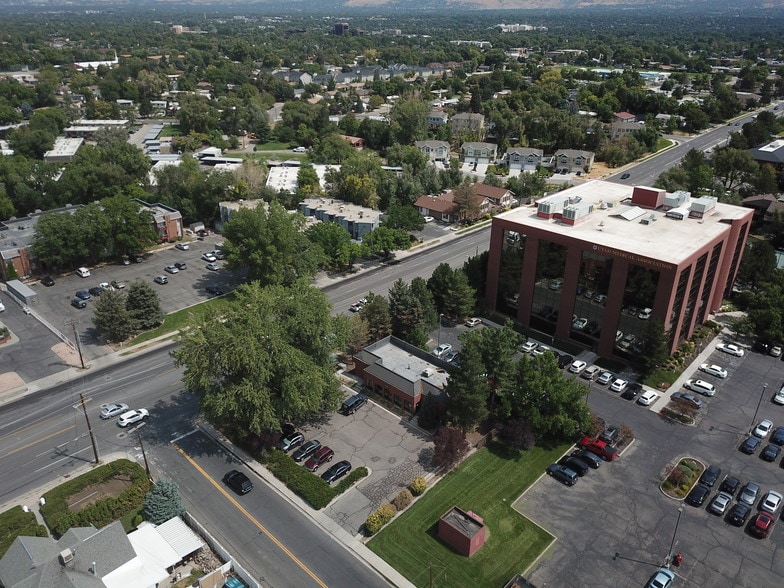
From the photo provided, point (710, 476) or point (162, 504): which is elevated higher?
point (162, 504)

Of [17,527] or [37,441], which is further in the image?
[37,441]

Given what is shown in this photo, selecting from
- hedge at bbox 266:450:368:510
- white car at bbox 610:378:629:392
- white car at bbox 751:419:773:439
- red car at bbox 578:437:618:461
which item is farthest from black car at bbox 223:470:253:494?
white car at bbox 751:419:773:439

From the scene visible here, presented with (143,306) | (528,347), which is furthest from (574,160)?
(143,306)

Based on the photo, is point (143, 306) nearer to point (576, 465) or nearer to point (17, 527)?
point (17, 527)

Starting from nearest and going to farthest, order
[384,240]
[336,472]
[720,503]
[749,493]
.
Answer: [720,503], [749,493], [336,472], [384,240]

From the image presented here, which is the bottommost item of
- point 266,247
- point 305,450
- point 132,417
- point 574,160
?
point 132,417

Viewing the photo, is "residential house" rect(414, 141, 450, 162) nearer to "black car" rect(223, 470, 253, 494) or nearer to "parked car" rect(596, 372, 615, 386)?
"parked car" rect(596, 372, 615, 386)
